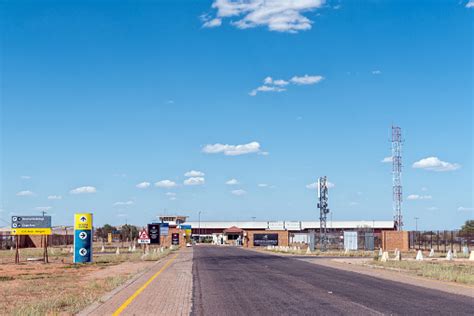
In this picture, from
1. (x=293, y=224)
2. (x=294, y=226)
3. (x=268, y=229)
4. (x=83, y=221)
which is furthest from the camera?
(x=293, y=224)

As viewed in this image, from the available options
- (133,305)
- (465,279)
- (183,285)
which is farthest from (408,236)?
(133,305)

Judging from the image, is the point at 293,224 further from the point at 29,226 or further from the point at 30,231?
the point at 30,231

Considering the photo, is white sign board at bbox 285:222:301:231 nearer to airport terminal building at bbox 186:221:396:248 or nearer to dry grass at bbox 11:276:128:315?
airport terminal building at bbox 186:221:396:248

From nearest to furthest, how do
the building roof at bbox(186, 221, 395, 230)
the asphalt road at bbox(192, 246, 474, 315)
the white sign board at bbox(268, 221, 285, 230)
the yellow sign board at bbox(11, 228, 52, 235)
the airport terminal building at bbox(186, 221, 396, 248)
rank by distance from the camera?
→ the asphalt road at bbox(192, 246, 474, 315) < the yellow sign board at bbox(11, 228, 52, 235) < the airport terminal building at bbox(186, 221, 396, 248) < the white sign board at bbox(268, 221, 285, 230) < the building roof at bbox(186, 221, 395, 230)

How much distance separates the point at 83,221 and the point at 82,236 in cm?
95

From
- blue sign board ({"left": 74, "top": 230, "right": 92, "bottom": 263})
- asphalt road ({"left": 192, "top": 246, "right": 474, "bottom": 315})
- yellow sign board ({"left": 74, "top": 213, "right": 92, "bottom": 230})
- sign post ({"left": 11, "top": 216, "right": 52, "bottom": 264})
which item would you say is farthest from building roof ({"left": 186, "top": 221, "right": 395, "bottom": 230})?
asphalt road ({"left": 192, "top": 246, "right": 474, "bottom": 315})

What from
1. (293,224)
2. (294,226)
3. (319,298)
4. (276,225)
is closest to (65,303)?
(319,298)

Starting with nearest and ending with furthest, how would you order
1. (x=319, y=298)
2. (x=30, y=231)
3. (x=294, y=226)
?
(x=319, y=298)
(x=30, y=231)
(x=294, y=226)

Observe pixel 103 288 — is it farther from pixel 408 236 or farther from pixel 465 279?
pixel 408 236

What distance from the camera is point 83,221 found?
128 feet

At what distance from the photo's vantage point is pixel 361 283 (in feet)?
75.7

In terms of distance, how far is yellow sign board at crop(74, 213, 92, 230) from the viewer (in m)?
38.9

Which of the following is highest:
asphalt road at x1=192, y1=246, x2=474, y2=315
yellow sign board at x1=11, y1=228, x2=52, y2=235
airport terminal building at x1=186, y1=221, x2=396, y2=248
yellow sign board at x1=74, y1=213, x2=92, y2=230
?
yellow sign board at x1=74, y1=213, x2=92, y2=230

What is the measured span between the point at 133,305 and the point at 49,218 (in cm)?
3232
